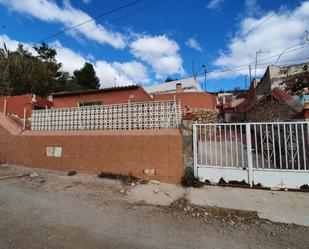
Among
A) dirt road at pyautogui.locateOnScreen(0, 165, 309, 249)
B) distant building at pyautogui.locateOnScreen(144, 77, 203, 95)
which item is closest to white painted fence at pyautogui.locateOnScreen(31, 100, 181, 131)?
dirt road at pyautogui.locateOnScreen(0, 165, 309, 249)

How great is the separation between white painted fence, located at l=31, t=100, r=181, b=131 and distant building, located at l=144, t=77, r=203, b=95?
18197 mm

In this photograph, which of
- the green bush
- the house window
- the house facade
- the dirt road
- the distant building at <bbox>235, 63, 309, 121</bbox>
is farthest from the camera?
the house window

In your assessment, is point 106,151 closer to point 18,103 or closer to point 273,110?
point 273,110

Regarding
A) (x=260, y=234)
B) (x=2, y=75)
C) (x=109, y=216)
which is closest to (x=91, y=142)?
(x=109, y=216)

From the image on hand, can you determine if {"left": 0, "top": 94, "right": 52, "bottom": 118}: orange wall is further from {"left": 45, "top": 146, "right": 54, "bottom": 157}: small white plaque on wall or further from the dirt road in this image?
the dirt road

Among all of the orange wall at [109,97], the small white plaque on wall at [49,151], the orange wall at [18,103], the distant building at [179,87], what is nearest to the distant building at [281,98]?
the orange wall at [109,97]

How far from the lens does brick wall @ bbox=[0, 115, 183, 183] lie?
5910mm

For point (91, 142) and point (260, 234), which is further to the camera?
point (91, 142)

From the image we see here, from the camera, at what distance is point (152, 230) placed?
11.3ft

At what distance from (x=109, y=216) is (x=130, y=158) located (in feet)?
8.03

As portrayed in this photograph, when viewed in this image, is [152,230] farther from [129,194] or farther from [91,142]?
[91,142]

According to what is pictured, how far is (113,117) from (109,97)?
581 centimetres

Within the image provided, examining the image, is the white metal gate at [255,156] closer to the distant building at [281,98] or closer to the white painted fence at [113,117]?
the distant building at [281,98]

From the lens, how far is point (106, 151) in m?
6.58
